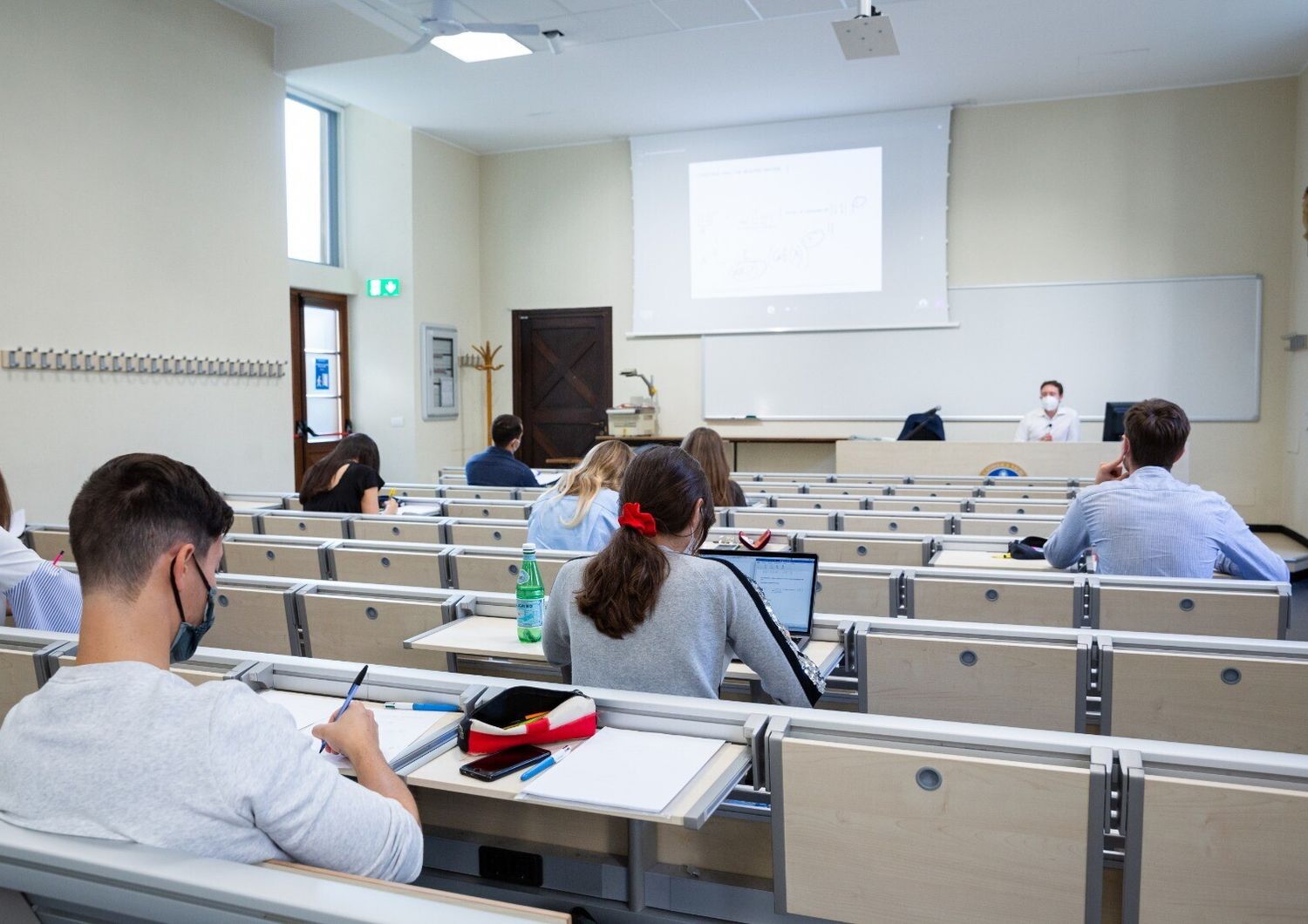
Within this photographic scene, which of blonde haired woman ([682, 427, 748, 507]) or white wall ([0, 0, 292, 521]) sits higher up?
white wall ([0, 0, 292, 521])

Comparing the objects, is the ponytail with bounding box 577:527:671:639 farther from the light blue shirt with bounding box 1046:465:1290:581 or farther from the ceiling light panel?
the ceiling light panel

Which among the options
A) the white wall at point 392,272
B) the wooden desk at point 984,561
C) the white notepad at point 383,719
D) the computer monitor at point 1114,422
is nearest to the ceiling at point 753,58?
the white wall at point 392,272

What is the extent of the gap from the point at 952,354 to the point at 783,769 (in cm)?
898

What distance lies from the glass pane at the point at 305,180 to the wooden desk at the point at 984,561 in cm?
803

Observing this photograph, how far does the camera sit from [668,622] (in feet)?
6.56

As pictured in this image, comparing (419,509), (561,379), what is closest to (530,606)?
(419,509)

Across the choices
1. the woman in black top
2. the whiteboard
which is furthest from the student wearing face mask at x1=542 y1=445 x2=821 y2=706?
the whiteboard

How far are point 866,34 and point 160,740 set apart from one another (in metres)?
5.71

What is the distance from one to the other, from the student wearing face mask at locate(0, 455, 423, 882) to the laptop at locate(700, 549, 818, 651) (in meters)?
1.28

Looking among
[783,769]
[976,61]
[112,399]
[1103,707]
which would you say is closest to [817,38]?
[976,61]

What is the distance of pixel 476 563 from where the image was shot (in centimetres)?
349

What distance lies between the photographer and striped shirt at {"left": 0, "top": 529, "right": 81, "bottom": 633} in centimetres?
268

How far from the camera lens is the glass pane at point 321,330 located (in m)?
10.2

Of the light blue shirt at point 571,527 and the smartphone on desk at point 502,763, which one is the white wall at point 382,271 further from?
the smartphone on desk at point 502,763
